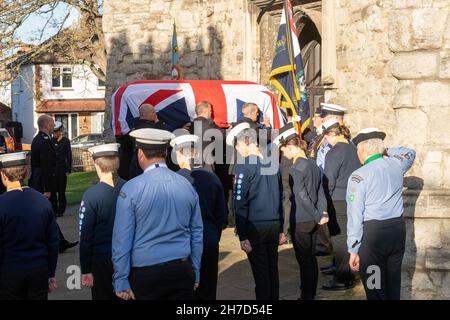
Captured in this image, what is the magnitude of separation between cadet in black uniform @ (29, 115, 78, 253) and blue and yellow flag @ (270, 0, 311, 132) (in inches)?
129

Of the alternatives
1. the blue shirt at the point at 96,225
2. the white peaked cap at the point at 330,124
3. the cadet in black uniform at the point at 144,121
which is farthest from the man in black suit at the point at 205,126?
the blue shirt at the point at 96,225

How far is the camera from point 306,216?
6.89 metres

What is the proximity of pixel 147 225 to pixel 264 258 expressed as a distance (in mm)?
2154

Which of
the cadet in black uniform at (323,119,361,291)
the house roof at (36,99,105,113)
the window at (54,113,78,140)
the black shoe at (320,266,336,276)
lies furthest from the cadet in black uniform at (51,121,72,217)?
the window at (54,113,78,140)

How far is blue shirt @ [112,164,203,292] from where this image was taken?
4426 millimetres

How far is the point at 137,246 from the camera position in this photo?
14.6ft

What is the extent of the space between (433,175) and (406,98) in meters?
0.75

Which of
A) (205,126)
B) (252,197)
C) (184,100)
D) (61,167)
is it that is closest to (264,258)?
(252,197)

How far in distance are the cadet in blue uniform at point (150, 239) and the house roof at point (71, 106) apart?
1788 inches

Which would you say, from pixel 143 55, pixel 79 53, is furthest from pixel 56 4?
pixel 143 55

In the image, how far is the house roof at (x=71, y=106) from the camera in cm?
4931

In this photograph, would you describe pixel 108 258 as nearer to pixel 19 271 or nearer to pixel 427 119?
pixel 19 271

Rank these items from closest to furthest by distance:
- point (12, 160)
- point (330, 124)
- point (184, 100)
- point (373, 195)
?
1. point (12, 160)
2. point (373, 195)
3. point (330, 124)
4. point (184, 100)

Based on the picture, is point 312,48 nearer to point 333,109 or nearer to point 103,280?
point 333,109
